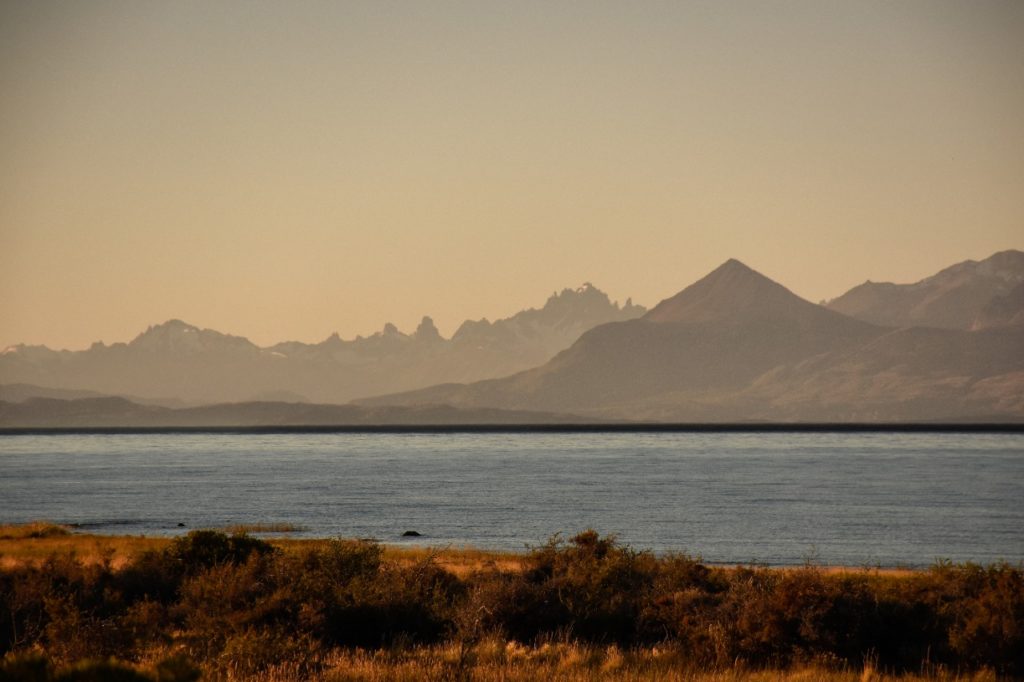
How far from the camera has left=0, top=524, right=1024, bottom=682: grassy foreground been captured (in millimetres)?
24281

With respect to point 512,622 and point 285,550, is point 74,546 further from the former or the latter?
point 512,622

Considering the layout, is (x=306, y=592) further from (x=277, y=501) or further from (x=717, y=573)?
(x=277, y=501)

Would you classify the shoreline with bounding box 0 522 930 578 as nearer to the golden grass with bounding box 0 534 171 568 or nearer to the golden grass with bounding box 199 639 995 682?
the golden grass with bounding box 0 534 171 568

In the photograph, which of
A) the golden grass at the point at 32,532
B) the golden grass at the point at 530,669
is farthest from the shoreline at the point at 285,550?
the golden grass at the point at 530,669

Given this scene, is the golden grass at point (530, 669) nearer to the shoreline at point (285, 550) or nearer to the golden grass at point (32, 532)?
the shoreline at point (285, 550)

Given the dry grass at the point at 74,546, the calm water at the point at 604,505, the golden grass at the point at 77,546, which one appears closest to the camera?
the golden grass at the point at 77,546

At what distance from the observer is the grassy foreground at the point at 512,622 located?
79.7 feet

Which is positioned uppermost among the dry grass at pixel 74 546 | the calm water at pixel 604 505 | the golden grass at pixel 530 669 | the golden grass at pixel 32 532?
the golden grass at pixel 530 669

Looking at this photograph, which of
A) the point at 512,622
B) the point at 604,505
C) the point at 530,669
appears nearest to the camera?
the point at 530,669

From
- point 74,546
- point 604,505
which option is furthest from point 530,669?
point 604,505

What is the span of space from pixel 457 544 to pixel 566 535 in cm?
916

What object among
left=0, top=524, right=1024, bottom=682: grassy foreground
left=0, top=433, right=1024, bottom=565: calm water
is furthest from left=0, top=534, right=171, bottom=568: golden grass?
left=0, top=524, right=1024, bottom=682: grassy foreground

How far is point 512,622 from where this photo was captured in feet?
99.8

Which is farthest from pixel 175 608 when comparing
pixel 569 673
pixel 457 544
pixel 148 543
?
pixel 457 544
